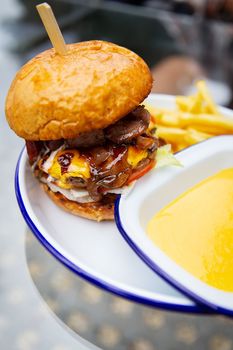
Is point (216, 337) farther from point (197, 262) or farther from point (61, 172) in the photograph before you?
point (61, 172)

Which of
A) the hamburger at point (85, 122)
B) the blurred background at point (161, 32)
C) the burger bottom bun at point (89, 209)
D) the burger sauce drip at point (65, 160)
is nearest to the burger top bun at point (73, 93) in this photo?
the hamburger at point (85, 122)

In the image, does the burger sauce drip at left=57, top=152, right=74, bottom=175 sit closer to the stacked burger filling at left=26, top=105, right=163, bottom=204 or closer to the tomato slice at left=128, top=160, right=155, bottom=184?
the stacked burger filling at left=26, top=105, right=163, bottom=204

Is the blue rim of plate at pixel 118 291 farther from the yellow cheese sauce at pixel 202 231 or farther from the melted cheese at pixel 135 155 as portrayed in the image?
the melted cheese at pixel 135 155

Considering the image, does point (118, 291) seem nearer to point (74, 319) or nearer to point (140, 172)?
point (74, 319)

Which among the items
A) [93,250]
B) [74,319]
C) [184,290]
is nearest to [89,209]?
[93,250]

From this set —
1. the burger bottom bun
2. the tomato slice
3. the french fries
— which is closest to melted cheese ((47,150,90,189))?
the burger bottom bun

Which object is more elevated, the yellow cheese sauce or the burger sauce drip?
the burger sauce drip
